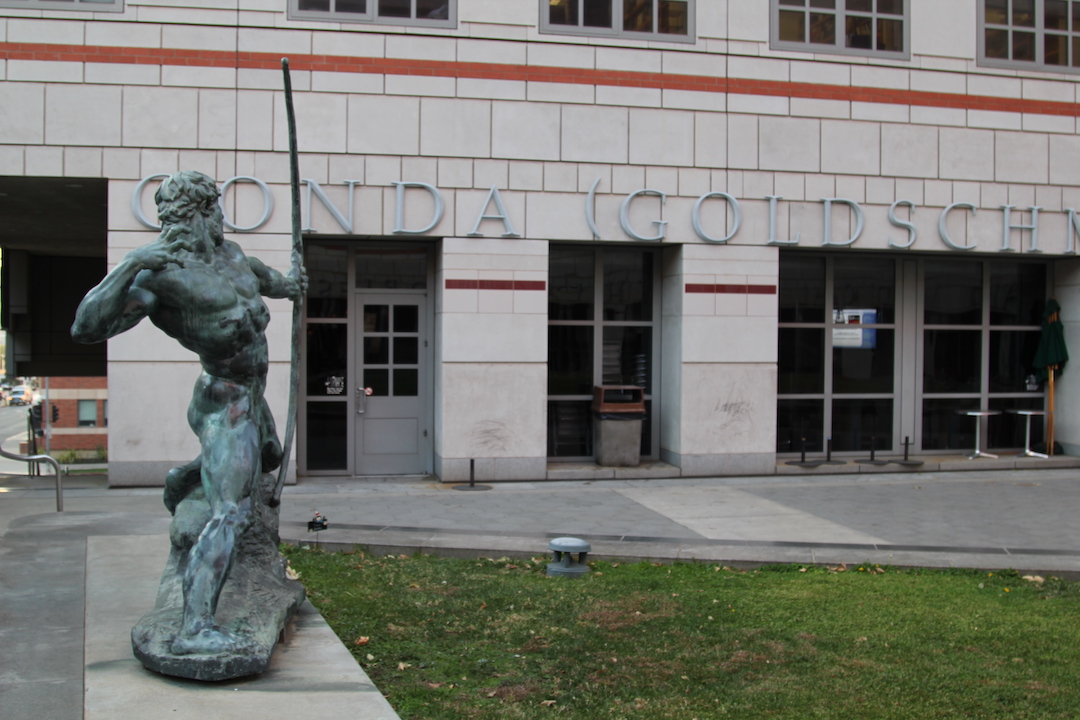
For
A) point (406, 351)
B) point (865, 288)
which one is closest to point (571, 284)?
point (406, 351)

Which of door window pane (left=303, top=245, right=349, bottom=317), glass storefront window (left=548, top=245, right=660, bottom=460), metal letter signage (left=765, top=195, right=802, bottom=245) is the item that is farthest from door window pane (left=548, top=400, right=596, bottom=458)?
metal letter signage (left=765, top=195, right=802, bottom=245)

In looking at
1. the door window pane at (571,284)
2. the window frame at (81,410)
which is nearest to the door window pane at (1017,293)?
the door window pane at (571,284)

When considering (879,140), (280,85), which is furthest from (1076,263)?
(280,85)

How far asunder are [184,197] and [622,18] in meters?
9.44

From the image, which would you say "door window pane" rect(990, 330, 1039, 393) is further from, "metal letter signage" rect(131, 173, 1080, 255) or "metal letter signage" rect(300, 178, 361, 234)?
"metal letter signage" rect(300, 178, 361, 234)

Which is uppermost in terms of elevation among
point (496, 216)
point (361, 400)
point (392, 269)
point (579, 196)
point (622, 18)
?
point (622, 18)

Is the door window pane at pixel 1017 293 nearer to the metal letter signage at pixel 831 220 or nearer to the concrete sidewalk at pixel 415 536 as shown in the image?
Result: the concrete sidewalk at pixel 415 536

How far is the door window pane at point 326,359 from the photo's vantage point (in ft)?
43.8

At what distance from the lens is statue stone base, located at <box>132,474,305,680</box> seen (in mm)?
4652

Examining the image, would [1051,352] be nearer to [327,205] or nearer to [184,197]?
[327,205]

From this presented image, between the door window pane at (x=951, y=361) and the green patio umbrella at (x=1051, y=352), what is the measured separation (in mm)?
840

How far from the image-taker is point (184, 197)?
16.7 feet

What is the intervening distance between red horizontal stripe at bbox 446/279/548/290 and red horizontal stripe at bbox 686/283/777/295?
6.43ft

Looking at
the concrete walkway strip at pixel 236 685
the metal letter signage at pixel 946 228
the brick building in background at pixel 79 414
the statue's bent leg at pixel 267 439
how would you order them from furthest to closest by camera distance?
the brick building in background at pixel 79 414 → the metal letter signage at pixel 946 228 → the statue's bent leg at pixel 267 439 → the concrete walkway strip at pixel 236 685
